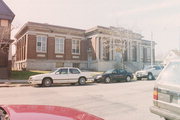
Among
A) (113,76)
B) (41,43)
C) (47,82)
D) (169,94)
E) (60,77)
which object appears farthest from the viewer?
(41,43)

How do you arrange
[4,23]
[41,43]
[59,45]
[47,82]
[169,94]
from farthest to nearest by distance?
[59,45] < [41,43] < [4,23] < [47,82] < [169,94]

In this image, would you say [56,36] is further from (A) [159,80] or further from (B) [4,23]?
(A) [159,80]

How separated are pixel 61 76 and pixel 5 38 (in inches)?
419

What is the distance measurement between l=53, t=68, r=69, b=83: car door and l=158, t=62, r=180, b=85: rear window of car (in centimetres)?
1220

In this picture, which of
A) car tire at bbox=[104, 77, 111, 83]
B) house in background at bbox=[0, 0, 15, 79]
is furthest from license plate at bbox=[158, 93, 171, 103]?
house in background at bbox=[0, 0, 15, 79]

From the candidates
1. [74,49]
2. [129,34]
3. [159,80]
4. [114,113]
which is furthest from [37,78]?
[129,34]

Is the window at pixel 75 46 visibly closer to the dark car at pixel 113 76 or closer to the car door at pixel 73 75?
the dark car at pixel 113 76

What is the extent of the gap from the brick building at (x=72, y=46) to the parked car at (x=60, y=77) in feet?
56.0

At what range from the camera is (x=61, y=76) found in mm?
16438

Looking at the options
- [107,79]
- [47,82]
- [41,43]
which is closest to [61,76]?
[47,82]

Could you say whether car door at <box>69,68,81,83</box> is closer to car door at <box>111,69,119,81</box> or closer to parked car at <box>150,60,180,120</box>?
car door at <box>111,69,119,81</box>

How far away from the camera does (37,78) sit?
15.4 m

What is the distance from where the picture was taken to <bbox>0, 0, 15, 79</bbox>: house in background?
2189cm

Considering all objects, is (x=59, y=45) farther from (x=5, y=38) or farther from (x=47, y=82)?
(x=47, y=82)
